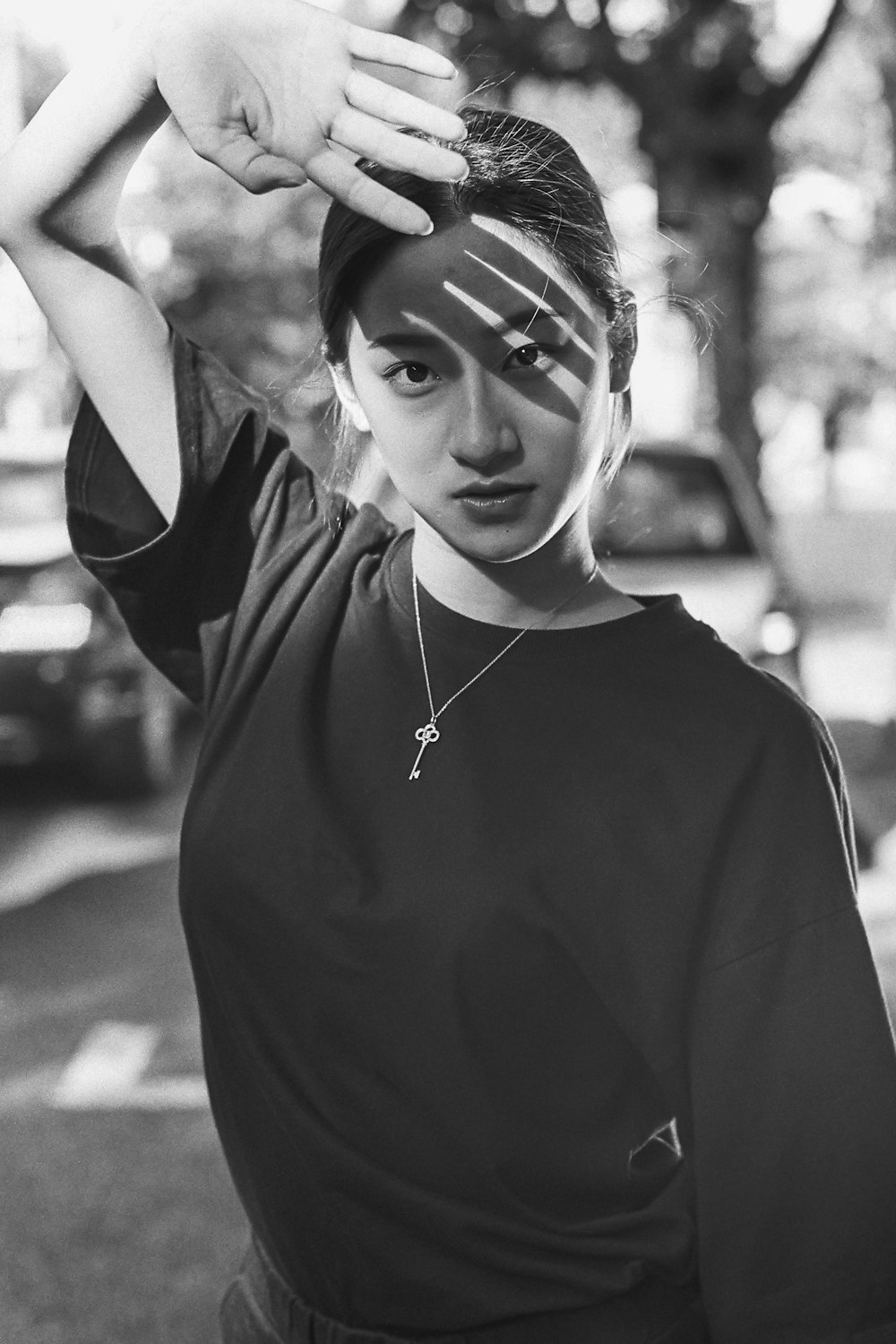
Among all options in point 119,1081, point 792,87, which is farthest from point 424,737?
point 792,87

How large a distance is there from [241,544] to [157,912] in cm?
451

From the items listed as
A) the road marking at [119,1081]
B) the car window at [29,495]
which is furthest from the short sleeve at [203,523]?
the car window at [29,495]

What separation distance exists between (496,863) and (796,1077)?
269 millimetres

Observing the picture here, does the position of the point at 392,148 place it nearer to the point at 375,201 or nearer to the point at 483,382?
the point at 375,201

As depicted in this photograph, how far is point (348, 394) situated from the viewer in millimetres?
1444

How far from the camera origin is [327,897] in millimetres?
1239

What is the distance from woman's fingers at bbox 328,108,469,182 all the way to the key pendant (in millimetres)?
426

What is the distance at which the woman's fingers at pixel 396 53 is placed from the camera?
3.83 ft

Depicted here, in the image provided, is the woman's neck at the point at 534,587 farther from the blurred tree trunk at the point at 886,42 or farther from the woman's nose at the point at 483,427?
the blurred tree trunk at the point at 886,42

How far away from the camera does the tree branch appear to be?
11.3 meters

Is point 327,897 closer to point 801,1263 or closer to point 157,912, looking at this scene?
point 801,1263

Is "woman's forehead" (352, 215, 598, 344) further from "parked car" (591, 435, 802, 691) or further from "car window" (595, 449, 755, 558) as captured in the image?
"car window" (595, 449, 755, 558)

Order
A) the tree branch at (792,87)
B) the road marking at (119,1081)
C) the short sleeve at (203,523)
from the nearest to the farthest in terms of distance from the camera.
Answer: the short sleeve at (203,523)
the road marking at (119,1081)
the tree branch at (792,87)

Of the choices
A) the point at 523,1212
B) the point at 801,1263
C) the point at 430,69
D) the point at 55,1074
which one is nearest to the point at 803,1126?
the point at 801,1263
